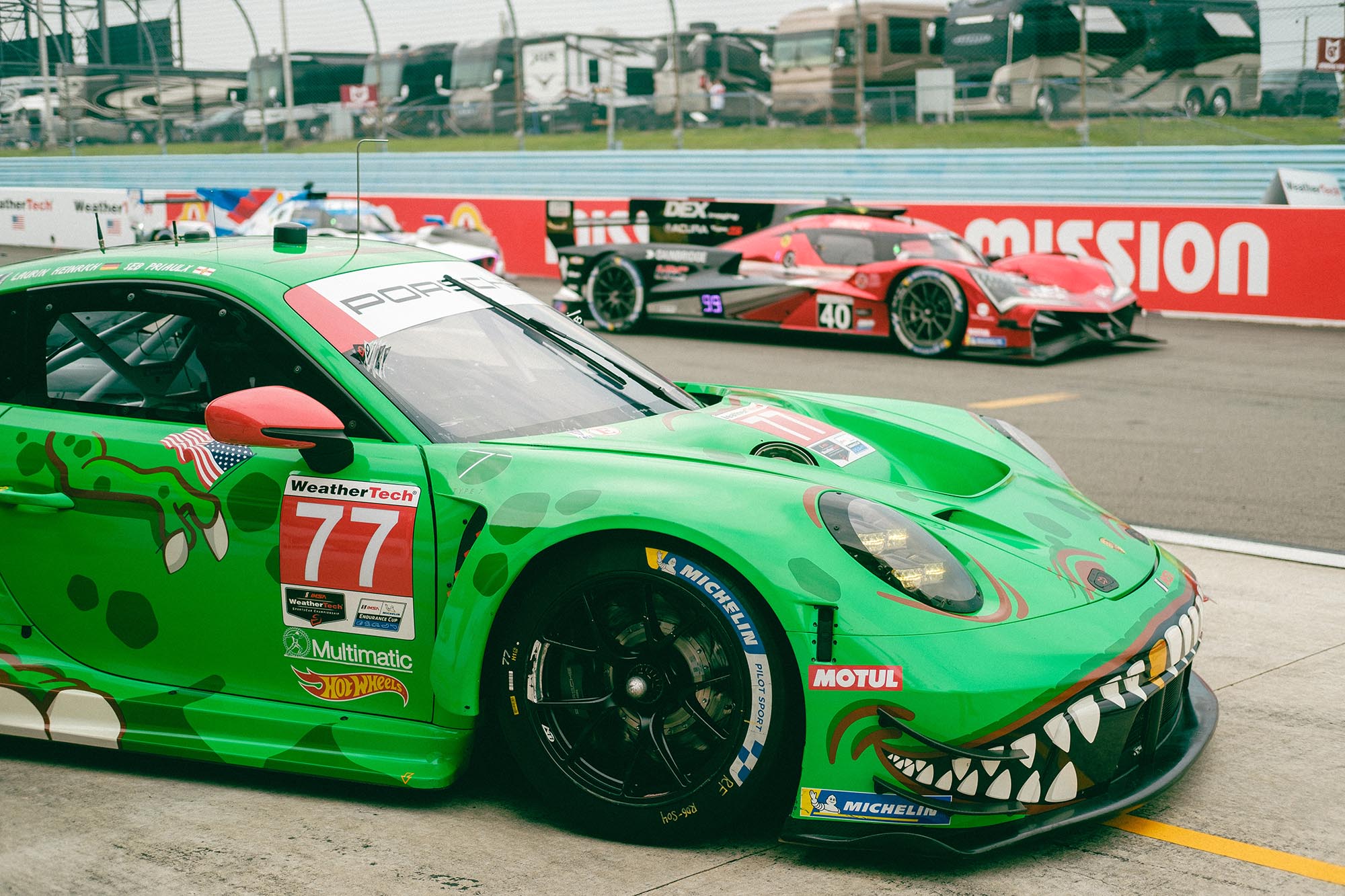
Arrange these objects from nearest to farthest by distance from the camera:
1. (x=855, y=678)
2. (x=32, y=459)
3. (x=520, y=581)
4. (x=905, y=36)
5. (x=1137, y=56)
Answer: (x=855, y=678)
(x=520, y=581)
(x=32, y=459)
(x=1137, y=56)
(x=905, y=36)

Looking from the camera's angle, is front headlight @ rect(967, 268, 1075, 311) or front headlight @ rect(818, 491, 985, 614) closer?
front headlight @ rect(818, 491, 985, 614)

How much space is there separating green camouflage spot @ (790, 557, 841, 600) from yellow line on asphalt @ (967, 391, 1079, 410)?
7.07 metres

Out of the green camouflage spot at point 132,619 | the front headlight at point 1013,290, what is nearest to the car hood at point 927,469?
the green camouflage spot at point 132,619

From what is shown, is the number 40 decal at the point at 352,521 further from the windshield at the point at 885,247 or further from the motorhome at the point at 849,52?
the motorhome at the point at 849,52

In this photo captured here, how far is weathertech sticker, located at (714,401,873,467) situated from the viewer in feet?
→ 12.9

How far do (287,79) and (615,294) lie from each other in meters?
16.9

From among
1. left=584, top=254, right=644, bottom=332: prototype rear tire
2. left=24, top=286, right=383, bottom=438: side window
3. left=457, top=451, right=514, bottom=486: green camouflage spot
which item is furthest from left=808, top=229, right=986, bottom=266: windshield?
left=457, top=451, right=514, bottom=486: green camouflage spot

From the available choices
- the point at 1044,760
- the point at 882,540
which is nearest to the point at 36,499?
the point at 882,540

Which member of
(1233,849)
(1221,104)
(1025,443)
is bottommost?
(1233,849)

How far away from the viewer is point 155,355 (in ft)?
12.3

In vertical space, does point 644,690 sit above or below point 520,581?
below

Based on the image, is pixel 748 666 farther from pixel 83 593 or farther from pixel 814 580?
pixel 83 593

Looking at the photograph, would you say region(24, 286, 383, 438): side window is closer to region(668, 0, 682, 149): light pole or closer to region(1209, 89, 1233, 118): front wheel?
region(1209, 89, 1233, 118): front wheel

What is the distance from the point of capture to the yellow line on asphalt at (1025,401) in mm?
9922
